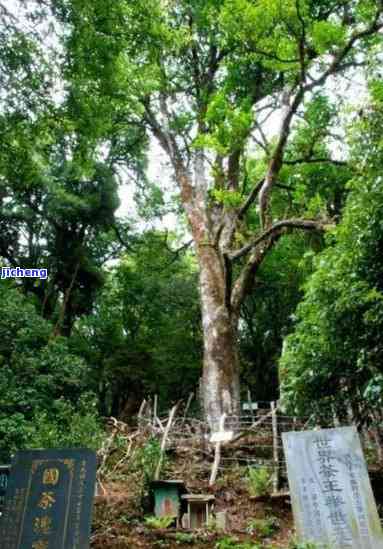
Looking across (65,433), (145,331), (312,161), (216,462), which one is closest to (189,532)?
(216,462)

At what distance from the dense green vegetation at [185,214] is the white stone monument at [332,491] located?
707mm

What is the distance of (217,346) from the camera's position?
9.63 m

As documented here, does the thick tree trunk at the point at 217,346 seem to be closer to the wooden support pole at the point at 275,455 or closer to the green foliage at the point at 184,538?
the wooden support pole at the point at 275,455

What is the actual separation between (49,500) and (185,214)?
416 inches

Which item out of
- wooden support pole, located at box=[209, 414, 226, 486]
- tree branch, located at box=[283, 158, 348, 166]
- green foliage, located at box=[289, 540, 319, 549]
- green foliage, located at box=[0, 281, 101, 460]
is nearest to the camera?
green foliage, located at box=[289, 540, 319, 549]

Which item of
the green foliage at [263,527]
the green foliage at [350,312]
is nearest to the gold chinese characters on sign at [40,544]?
the green foliage at [263,527]

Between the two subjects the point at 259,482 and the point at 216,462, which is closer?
the point at 259,482

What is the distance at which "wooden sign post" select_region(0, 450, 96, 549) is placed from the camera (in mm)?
4008

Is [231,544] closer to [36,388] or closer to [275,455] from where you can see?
[275,455]

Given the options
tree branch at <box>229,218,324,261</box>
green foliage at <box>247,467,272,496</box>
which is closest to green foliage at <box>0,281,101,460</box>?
green foliage at <box>247,467,272,496</box>

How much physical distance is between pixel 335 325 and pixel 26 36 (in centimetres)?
512

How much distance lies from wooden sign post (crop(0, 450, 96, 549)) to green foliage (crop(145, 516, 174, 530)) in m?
1.63

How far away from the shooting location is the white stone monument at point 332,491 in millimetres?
4281

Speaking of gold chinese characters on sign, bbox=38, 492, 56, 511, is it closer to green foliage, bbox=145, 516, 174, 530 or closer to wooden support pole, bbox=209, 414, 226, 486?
green foliage, bbox=145, 516, 174, 530
